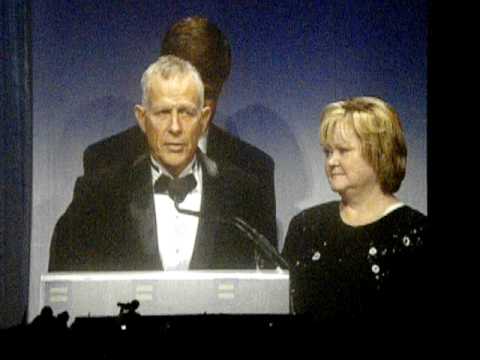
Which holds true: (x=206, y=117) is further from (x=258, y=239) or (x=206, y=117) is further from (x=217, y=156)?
(x=258, y=239)

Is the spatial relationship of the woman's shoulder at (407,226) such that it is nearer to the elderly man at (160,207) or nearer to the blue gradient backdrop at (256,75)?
the blue gradient backdrop at (256,75)

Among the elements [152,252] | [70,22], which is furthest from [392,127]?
[70,22]

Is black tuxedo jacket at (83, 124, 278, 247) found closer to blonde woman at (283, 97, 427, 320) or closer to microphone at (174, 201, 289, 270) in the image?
microphone at (174, 201, 289, 270)

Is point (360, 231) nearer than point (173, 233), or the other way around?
point (173, 233)

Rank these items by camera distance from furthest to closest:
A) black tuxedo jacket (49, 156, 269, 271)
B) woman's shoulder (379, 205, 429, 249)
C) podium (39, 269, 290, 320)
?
woman's shoulder (379, 205, 429, 249) < black tuxedo jacket (49, 156, 269, 271) < podium (39, 269, 290, 320)

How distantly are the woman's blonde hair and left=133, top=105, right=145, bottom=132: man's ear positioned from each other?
1.02m

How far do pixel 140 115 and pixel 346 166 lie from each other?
47.7 inches

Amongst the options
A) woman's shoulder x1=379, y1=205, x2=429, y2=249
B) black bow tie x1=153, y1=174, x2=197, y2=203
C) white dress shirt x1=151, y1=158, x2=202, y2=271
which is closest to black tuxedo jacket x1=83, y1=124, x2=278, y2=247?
black bow tie x1=153, y1=174, x2=197, y2=203

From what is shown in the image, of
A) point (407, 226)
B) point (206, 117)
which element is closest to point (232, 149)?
point (206, 117)

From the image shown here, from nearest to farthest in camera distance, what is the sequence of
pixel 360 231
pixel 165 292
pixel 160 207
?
pixel 165 292
pixel 160 207
pixel 360 231

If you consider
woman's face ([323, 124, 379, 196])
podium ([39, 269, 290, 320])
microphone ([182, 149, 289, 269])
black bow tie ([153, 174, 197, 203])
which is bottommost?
podium ([39, 269, 290, 320])

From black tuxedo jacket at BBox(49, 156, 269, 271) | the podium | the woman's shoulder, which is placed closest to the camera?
the podium

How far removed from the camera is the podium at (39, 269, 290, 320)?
4727 millimetres

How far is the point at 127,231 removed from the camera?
16.0 ft
